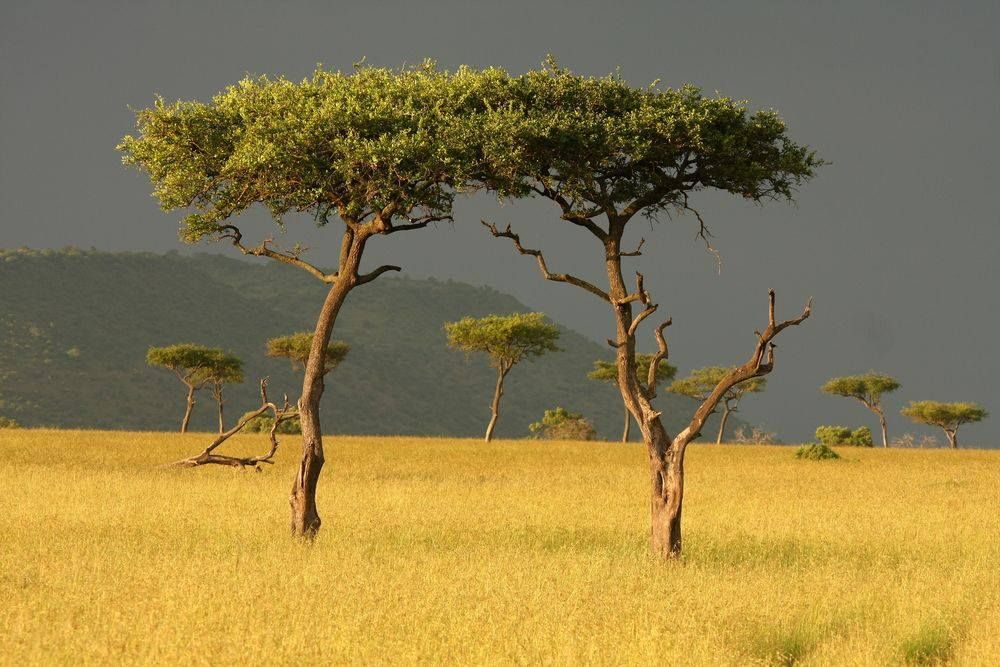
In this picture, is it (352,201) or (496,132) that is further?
(352,201)

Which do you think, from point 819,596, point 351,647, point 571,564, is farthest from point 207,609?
point 819,596

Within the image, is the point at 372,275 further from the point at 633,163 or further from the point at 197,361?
the point at 197,361

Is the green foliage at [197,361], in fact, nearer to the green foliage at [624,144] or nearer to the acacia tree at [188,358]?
the acacia tree at [188,358]

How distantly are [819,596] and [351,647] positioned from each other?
7.28m

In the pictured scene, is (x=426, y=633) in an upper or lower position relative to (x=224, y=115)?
lower

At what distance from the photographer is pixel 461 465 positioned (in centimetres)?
5006

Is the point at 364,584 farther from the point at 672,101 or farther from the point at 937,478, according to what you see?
the point at 937,478

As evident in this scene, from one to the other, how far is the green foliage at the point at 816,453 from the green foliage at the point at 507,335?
2199 cm

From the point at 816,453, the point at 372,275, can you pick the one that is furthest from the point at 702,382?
the point at 372,275

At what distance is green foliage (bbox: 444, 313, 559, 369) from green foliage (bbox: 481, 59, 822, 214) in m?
53.7

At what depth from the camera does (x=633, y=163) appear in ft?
69.4

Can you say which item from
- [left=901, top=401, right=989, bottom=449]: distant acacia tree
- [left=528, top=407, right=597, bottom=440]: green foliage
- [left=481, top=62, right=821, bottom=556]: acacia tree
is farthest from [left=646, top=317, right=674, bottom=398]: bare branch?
[left=901, top=401, right=989, bottom=449]: distant acacia tree

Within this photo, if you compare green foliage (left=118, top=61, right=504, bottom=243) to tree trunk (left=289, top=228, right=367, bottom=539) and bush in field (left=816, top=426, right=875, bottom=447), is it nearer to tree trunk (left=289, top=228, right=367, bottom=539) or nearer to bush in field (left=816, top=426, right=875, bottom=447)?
tree trunk (left=289, top=228, right=367, bottom=539)

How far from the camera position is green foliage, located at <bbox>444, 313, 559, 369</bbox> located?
76750mm
